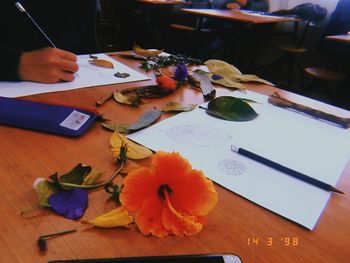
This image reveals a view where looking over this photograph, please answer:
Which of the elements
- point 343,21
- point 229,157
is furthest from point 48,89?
point 343,21

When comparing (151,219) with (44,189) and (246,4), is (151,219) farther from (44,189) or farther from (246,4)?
(246,4)

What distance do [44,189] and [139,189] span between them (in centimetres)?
11

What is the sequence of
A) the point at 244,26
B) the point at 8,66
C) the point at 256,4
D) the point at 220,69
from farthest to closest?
the point at 256,4
the point at 244,26
the point at 220,69
the point at 8,66

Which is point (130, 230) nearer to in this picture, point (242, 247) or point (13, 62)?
point (242, 247)

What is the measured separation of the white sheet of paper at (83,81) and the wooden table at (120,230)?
0.22m

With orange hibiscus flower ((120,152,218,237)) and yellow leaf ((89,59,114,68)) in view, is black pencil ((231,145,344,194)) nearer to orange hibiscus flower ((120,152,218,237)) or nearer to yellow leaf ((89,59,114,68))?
orange hibiscus flower ((120,152,218,237))

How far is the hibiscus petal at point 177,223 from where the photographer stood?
317mm

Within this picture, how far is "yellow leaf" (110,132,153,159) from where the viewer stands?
447 mm

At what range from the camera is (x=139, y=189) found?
0.33m

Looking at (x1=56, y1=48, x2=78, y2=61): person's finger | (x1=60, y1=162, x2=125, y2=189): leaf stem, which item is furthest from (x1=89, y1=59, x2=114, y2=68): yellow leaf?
(x1=60, y1=162, x2=125, y2=189): leaf stem

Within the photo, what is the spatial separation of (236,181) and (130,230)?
17 cm

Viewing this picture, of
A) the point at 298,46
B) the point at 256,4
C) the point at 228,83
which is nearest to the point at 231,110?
the point at 228,83

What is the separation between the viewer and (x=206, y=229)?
33 cm
